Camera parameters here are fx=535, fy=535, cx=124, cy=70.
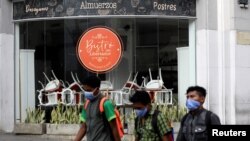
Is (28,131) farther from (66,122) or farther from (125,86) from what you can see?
(125,86)

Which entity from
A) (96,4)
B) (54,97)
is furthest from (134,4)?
(54,97)

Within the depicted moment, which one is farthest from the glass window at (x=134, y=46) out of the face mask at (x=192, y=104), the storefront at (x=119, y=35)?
the face mask at (x=192, y=104)

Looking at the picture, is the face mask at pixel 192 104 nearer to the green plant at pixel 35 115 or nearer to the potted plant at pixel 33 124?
the potted plant at pixel 33 124

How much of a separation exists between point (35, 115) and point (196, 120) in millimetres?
10204

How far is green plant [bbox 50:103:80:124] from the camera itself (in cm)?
1469

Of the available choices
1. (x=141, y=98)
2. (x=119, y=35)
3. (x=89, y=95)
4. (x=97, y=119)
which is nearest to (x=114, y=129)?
(x=97, y=119)

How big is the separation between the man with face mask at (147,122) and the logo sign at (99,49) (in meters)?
8.34

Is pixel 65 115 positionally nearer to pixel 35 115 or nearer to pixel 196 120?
pixel 35 115

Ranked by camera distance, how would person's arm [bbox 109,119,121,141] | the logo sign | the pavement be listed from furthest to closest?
the logo sign, the pavement, person's arm [bbox 109,119,121,141]

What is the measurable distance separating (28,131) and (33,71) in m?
1.99

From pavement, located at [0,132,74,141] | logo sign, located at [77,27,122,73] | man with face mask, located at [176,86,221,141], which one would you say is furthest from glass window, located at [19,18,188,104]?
man with face mask, located at [176,86,221,141]

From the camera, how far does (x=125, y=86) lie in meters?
15.1

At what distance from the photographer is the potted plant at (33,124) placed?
48.9ft

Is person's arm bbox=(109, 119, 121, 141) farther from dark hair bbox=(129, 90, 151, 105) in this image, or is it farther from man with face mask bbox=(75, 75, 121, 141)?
dark hair bbox=(129, 90, 151, 105)
